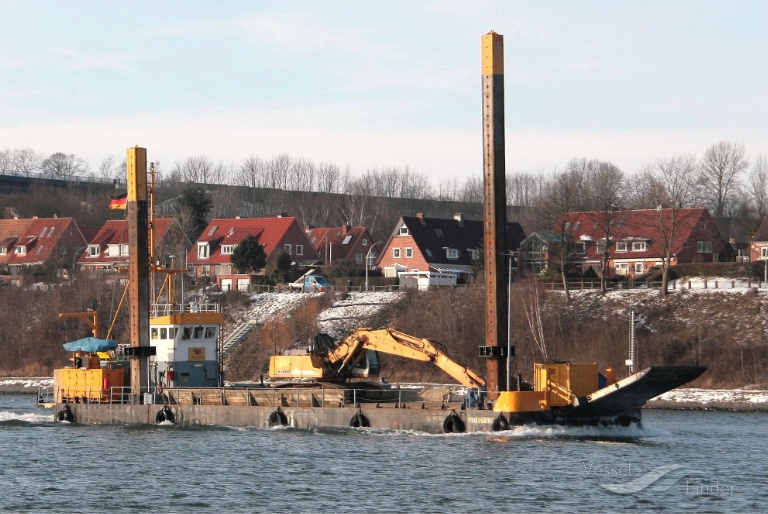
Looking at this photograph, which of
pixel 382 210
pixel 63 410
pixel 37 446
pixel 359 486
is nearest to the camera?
pixel 359 486

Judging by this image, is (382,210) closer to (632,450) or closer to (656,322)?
(656,322)

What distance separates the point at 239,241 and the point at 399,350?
5580cm

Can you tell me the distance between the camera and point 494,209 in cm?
4100

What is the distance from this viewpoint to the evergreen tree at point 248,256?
91688 millimetres

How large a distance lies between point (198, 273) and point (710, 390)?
50.3m

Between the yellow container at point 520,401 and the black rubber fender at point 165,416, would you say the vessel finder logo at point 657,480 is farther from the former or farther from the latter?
the black rubber fender at point 165,416

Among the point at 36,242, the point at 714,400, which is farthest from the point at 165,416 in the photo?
the point at 36,242

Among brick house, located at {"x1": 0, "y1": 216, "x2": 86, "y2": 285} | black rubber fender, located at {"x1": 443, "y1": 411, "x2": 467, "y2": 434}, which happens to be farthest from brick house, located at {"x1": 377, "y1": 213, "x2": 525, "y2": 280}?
black rubber fender, located at {"x1": 443, "y1": 411, "x2": 467, "y2": 434}

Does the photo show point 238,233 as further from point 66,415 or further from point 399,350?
point 399,350

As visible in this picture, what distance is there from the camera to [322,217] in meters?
138

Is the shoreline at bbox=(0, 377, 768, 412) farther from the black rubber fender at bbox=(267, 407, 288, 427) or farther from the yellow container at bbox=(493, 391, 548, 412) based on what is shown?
the black rubber fender at bbox=(267, 407, 288, 427)

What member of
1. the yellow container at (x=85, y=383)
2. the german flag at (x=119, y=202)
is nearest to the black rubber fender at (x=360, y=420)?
the yellow container at (x=85, y=383)

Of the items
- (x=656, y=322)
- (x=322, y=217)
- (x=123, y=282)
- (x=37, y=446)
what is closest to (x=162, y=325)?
(x=37, y=446)

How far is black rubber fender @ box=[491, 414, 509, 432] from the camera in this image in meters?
39.0
